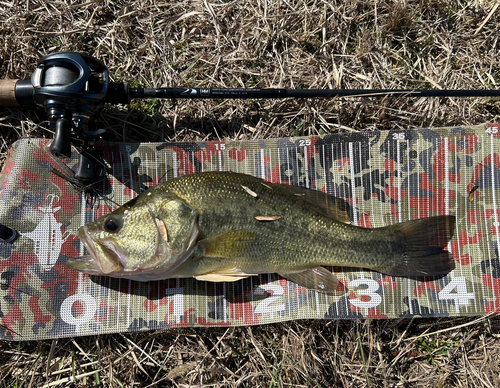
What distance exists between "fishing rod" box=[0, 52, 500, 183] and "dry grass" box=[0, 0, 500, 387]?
41 cm

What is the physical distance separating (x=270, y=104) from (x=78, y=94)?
5.86 feet

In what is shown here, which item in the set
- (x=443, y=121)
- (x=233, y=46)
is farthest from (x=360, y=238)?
(x=233, y=46)

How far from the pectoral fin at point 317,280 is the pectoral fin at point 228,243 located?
0.62m

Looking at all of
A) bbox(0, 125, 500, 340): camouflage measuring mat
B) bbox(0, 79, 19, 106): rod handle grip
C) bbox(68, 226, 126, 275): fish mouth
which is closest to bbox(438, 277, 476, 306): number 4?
bbox(0, 125, 500, 340): camouflage measuring mat

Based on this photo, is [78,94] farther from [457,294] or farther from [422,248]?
[457,294]

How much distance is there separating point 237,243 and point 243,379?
1.40 m

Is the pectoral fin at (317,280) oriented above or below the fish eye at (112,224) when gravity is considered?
below

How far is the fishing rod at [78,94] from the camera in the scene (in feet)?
8.41

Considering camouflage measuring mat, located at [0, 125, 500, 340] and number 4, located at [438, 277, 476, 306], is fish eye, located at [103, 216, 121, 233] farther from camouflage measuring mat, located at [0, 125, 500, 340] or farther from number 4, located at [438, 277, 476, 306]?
number 4, located at [438, 277, 476, 306]

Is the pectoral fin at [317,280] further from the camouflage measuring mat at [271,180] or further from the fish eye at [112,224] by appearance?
the fish eye at [112,224]

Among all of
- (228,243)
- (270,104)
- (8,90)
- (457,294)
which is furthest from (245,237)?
(8,90)

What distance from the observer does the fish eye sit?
8.54ft

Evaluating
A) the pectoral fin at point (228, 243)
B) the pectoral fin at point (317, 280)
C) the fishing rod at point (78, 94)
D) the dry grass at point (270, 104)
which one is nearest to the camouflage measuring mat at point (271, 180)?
the pectoral fin at point (317, 280)

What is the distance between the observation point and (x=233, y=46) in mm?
3533
